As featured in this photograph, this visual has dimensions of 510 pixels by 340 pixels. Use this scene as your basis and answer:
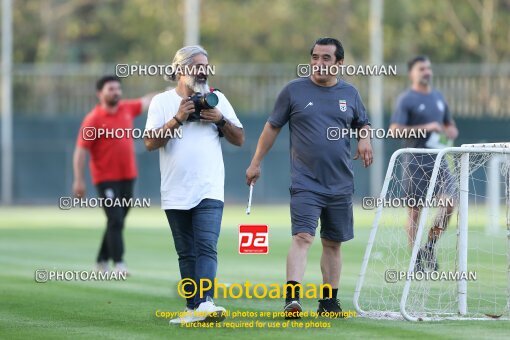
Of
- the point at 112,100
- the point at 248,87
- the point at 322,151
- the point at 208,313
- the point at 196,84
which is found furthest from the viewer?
the point at 248,87

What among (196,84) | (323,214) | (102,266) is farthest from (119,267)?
(196,84)

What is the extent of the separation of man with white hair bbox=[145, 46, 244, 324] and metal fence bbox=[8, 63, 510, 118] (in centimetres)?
2680

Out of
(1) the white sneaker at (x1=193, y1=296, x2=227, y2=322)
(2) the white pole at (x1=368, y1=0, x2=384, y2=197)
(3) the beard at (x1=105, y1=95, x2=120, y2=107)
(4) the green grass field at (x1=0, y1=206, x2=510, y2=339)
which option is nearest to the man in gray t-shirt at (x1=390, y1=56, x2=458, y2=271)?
(4) the green grass field at (x1=0, y1=206, x2=510, y2=339)

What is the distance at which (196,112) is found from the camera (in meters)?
9.96

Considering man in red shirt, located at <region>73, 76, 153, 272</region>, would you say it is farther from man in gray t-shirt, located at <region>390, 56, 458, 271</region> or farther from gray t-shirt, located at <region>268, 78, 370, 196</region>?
gray t-shirt, located at <region>268, 78, 370, 196</region>

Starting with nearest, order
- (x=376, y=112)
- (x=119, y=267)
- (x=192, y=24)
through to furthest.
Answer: (x=119, y=267), (x=192, y=24), (x=376, y=112)

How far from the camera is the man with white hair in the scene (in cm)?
996

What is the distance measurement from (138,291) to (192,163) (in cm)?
298

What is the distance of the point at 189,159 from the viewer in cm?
1012

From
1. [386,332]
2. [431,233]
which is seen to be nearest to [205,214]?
[386,332]

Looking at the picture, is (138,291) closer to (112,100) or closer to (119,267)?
(119,267)

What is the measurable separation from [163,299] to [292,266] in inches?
83.7

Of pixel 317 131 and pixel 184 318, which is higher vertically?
pixel 317 131

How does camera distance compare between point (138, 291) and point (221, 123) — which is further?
point (138, 291)
